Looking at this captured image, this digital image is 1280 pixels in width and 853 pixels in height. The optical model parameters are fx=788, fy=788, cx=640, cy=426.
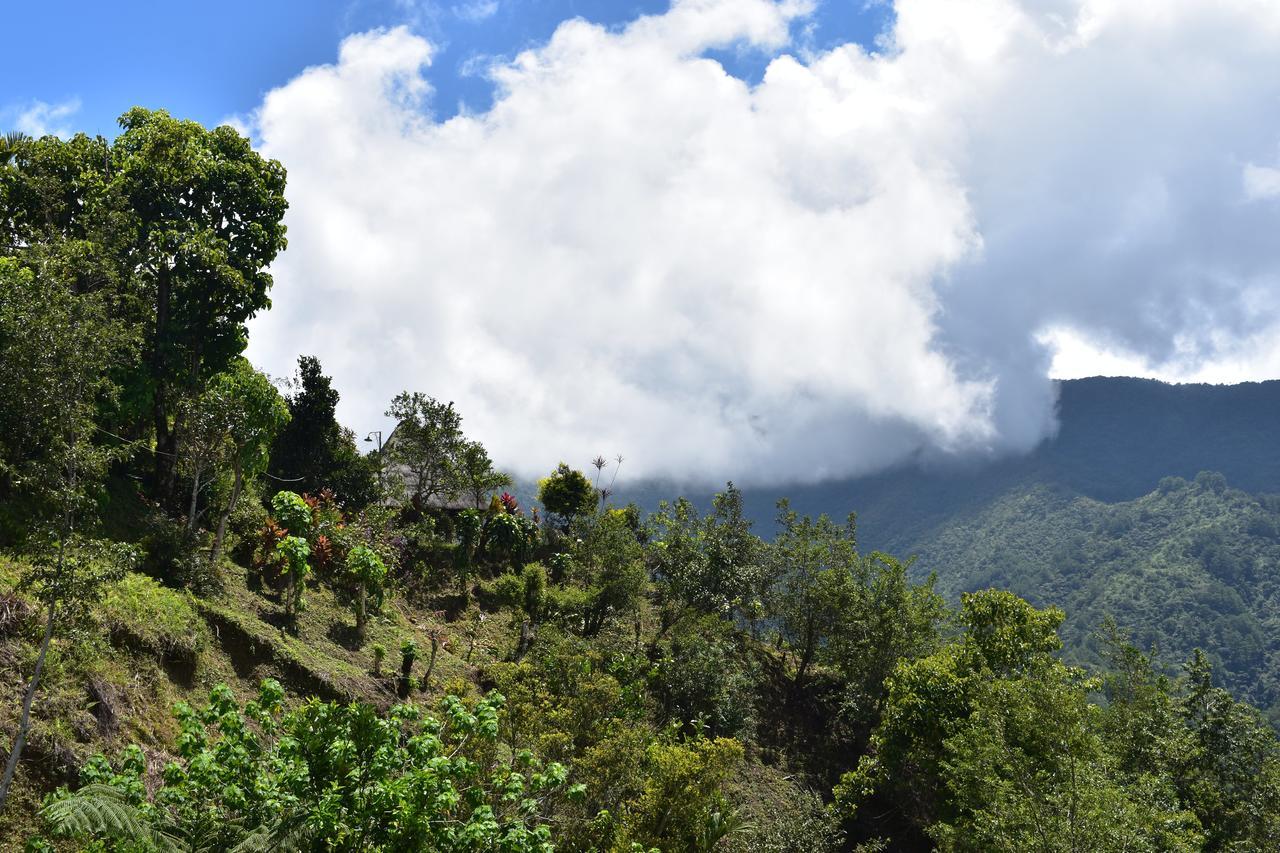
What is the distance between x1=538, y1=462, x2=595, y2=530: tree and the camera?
147ft

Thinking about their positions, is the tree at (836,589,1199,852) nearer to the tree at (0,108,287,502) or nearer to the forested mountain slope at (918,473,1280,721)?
the tree at (0,108,287,502)

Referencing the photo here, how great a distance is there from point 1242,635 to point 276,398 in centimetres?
14065

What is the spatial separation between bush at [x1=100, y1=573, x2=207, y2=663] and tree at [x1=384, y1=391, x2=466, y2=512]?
17.8 meters

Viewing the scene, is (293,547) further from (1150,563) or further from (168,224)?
(1150,563)

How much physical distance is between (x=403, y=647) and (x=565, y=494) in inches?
848

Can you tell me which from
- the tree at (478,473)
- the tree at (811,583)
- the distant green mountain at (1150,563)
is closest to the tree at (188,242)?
the tree at (478,473)

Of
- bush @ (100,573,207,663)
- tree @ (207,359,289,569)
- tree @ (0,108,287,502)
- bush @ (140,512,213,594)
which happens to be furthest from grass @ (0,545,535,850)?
tree @ (0,108,287,502)

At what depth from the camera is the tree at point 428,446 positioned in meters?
36.0

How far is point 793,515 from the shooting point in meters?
41.1

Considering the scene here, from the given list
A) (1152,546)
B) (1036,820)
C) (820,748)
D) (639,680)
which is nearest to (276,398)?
(639,680)

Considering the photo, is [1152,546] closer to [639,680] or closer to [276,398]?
[639,680]

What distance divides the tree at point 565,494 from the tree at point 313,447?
13784 millimetres

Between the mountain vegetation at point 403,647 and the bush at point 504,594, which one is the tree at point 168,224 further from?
the bush at point 504,594

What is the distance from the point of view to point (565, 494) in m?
45.0
